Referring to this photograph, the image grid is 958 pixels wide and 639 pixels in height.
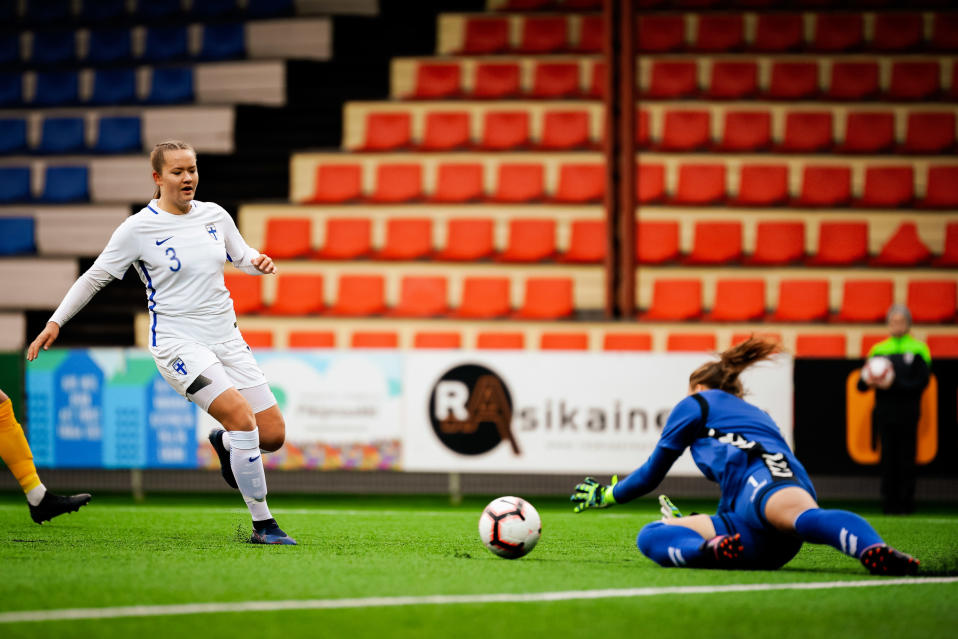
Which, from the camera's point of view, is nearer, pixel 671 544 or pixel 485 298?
pixel 671 544

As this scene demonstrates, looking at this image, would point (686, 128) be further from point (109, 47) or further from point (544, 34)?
point (109, 47)

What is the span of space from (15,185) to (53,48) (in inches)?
109

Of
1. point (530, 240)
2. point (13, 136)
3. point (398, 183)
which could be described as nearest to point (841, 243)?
point (530, 240)

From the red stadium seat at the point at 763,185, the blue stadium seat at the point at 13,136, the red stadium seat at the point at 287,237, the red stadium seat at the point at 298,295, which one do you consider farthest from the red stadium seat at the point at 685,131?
the blue stadium seat at the point at 13,136

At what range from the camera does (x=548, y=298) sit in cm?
1231

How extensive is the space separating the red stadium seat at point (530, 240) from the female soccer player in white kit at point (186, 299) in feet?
24.3

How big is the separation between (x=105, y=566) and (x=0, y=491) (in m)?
5.62

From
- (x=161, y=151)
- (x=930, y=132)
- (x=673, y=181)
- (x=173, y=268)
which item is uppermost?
(x=930, y=132)

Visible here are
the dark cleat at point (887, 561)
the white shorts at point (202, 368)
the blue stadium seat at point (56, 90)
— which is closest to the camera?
the dark cleat at point (887, 561)

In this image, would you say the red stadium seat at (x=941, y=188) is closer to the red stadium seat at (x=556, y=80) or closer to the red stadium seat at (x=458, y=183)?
the red stadium seat at (x=556, y=80)

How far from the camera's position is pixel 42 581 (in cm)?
441

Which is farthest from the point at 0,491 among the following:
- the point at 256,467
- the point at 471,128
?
the point at 471,128

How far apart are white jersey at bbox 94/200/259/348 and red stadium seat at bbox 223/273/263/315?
7.01 m

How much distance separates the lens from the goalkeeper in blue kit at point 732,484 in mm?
4418
